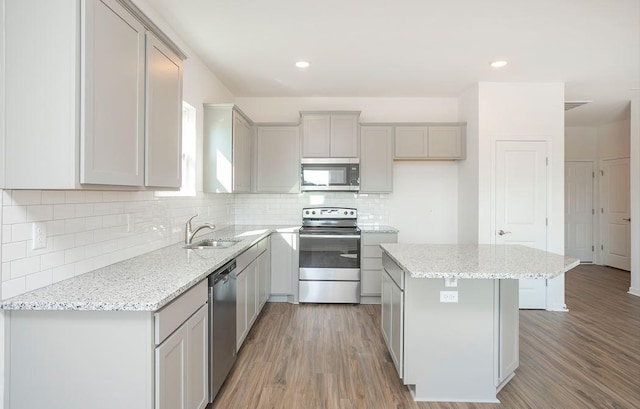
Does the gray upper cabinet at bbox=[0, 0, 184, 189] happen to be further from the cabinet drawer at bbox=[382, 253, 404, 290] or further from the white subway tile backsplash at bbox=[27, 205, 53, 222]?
the cabinet drawer at bbox=[382, 253, 404, 290]

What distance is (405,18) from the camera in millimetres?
2471

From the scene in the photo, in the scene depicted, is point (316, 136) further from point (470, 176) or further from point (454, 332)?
point (454, 332)

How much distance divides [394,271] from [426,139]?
2417 mm

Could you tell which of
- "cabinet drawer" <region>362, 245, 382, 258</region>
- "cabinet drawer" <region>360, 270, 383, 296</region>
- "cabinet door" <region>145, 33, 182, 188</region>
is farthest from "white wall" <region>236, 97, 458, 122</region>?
"cabinet door" <region>145, 33, 182, 188</region>

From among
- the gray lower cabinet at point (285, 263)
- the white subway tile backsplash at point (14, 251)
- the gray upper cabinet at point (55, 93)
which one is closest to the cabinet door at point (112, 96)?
the gray upper cabinet at point (55, 93)

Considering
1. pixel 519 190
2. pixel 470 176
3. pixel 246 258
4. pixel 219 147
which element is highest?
pixel 219 147

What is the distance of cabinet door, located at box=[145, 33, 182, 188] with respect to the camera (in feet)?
5.68

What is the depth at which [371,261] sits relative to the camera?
155 inches

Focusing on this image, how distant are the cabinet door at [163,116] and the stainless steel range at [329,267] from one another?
2.08 meters

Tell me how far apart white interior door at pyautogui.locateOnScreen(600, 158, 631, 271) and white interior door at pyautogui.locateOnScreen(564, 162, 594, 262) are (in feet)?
0.65

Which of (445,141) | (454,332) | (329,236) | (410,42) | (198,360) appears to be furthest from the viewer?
(445,141)

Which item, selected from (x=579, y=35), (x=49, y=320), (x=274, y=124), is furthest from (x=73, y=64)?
(x=579, y=35)

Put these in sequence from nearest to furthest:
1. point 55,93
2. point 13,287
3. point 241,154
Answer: point 55,93 → point 13,287 → point 241,154

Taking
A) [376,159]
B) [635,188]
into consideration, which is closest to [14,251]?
[376,159]
